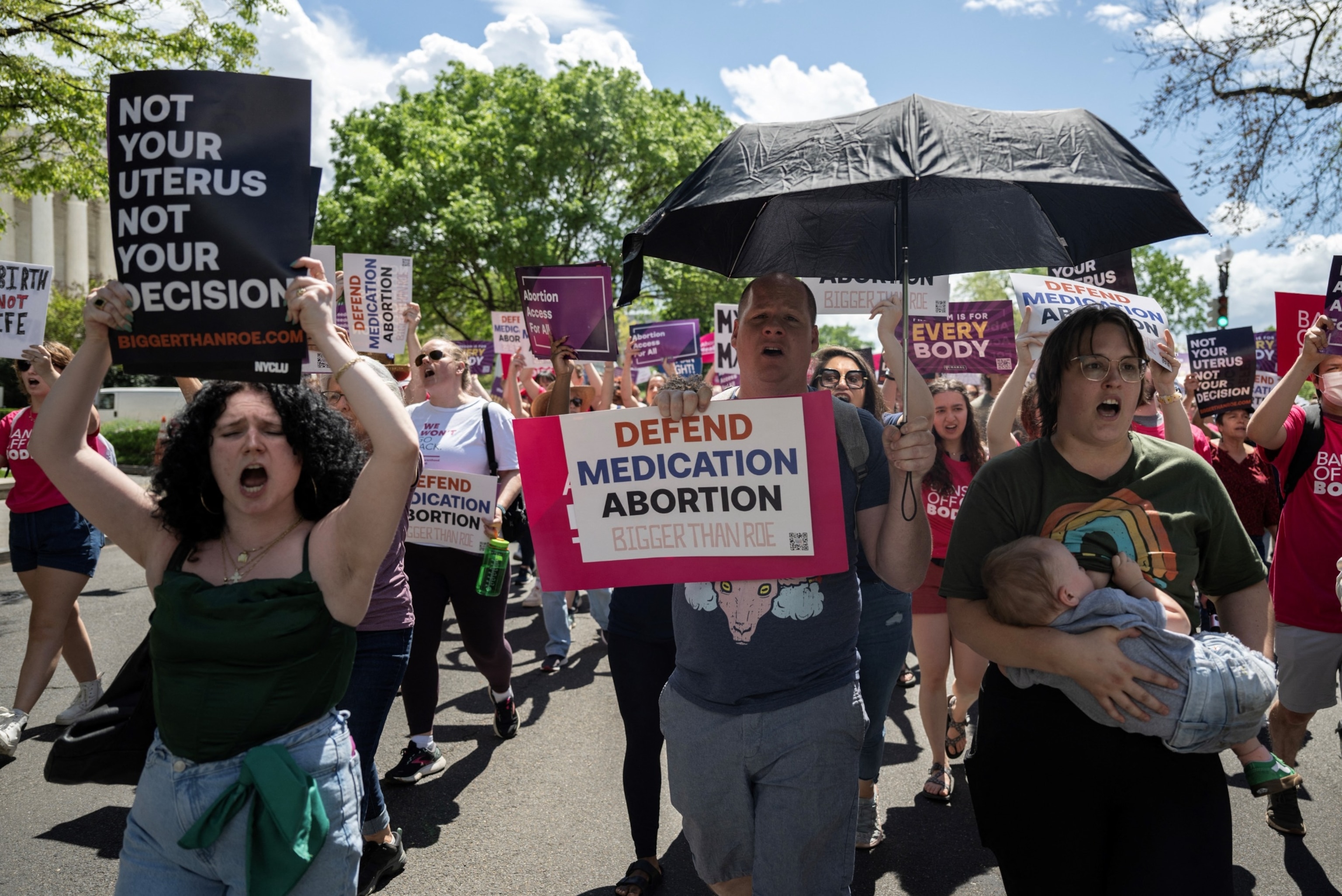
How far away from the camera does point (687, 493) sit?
295cm

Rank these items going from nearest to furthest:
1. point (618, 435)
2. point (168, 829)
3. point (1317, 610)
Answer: point (168, 829) < point (618, 435) < point (1317, 610)

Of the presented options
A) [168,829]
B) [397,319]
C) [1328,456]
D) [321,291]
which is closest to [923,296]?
[1328,456]

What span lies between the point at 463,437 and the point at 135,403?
105 feet

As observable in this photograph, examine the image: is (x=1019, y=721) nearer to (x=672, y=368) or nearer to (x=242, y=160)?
(x=242, y=160)

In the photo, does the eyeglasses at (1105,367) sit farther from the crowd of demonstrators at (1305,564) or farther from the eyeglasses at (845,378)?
the eyeglasses at (845,378)

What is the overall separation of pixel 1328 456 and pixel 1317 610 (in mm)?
706

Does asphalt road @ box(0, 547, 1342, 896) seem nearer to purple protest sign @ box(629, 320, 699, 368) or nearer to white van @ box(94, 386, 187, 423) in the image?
purple protest sign @ box(629, 320, 699, 368)

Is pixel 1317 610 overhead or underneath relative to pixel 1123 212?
underneath

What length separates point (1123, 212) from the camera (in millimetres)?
3336

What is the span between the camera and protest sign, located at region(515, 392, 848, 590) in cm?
284

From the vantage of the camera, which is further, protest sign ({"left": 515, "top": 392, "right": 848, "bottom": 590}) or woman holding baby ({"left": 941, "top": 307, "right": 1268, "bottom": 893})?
protest sign ({"left": 515, "top": 392, "right": 848, "bottom": 590})

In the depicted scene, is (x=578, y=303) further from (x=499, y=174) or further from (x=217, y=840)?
(x=499, y=174)

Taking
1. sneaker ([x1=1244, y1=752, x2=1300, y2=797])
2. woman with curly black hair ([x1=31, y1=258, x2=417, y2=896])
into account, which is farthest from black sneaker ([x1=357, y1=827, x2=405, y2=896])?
sneaker ([x1=1244, y1=752, x2=1300, y2=797])

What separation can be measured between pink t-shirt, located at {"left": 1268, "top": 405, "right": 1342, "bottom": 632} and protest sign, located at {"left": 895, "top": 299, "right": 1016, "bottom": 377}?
171 inches
